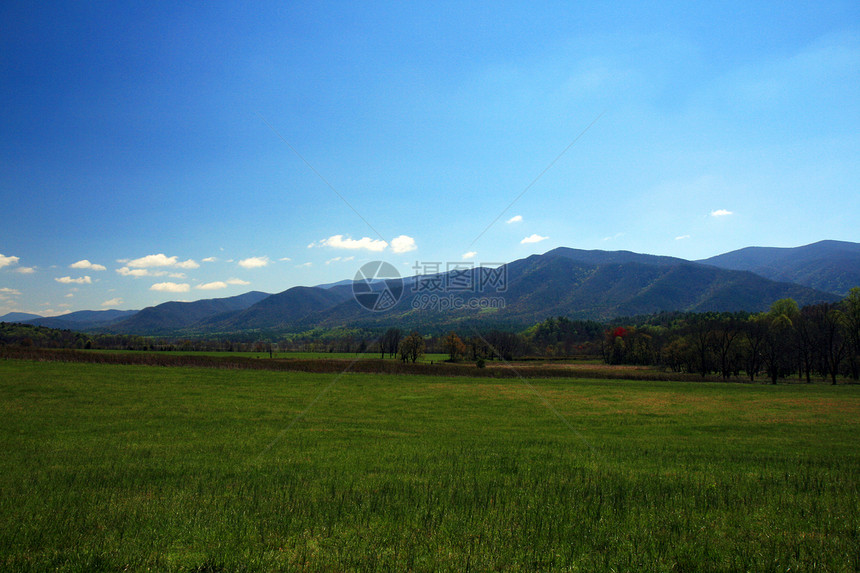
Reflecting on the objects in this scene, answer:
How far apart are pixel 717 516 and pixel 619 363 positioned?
116 metres

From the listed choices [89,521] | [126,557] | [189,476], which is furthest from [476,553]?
[189,476]

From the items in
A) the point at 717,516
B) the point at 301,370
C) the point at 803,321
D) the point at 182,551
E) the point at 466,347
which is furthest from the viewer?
the point at 466,347

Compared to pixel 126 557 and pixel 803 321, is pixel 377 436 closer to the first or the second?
pixel 126 557

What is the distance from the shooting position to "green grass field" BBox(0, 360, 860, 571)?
5.52 meters

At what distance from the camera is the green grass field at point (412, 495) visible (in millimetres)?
5523

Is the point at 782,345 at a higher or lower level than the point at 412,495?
lower

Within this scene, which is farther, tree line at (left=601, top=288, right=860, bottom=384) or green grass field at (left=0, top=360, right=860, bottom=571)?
tree line at (left=601, top=288, right=860, bottom=384)

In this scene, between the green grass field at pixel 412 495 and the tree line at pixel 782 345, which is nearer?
the green grass field at pixel 412 495

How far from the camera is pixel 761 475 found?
10.4 m

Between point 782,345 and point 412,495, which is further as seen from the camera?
point 782,345

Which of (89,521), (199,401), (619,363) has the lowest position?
(619,363)

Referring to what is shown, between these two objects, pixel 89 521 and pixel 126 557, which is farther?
pixel 89 521

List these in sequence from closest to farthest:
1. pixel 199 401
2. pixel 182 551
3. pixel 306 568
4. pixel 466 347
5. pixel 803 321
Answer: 1. pixel 306 568
2. pixel 182 551
3. pixel 199 401
4. pixel 803 321
5. pixel 466 347

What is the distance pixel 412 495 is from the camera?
8.33 m
